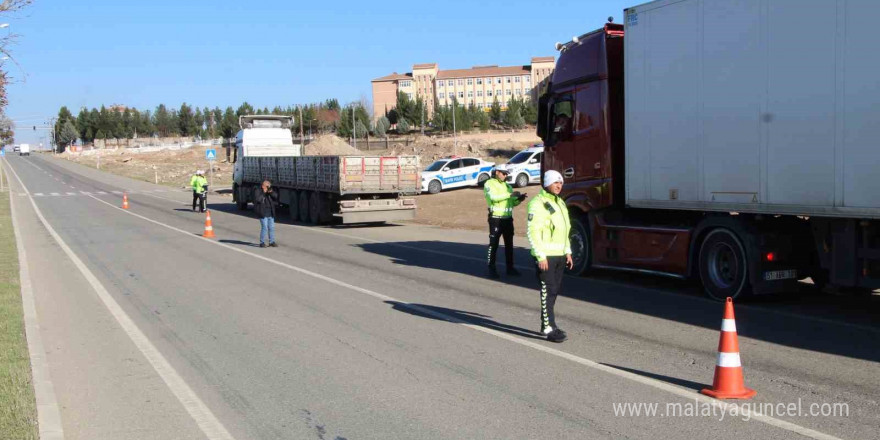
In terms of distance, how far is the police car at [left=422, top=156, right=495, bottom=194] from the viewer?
119 feet

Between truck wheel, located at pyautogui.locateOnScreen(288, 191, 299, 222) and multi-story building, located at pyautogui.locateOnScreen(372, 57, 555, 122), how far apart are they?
11946 centimetres

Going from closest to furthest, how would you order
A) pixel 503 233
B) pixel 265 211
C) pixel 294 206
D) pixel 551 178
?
pixel 551 178 → pixel 503 233 → pixel 265 211 → pixel 294 206

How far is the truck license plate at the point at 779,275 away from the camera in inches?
368

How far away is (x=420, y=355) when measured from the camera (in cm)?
771

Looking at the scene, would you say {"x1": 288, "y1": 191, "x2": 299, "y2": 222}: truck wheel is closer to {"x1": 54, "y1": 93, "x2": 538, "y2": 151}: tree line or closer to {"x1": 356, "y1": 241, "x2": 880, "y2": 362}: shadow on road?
{"x1": 356, "y1": 241, "x2": 880, "y2": 362}: shadow on road

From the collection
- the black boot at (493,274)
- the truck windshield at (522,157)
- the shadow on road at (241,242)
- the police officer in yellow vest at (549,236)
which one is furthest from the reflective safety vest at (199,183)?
the police officer in yellow vest at (549,236)

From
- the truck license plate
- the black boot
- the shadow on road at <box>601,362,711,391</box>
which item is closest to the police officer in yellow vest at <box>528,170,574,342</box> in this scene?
the shadow on road at <box>601,362,711,391</box>

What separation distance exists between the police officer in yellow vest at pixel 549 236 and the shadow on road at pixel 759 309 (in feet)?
6.57

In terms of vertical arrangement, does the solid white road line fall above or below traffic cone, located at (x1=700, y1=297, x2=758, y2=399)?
below

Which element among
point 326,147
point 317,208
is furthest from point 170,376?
point 326,147

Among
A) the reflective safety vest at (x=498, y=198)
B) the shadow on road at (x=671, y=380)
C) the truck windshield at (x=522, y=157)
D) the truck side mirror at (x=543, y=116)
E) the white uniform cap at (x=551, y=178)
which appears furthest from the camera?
the truck windshield at (x=522, y=157)

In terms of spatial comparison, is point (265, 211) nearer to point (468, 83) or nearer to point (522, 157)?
point (522, 157)

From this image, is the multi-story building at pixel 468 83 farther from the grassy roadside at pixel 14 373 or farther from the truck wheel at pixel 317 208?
the grassy roadside at pixel 14 373

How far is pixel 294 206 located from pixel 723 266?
19.7m
